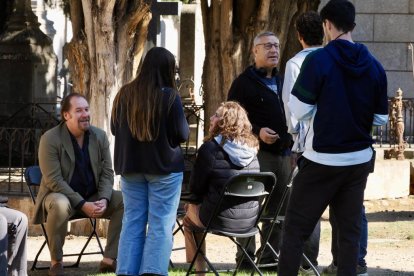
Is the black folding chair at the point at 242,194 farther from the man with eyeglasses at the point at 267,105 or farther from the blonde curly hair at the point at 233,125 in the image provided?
the man with eyeglasses at the point at 267,105

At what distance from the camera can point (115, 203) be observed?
9852 mm

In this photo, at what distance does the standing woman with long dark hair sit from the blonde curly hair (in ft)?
1.12

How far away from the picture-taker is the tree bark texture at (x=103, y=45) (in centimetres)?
1162

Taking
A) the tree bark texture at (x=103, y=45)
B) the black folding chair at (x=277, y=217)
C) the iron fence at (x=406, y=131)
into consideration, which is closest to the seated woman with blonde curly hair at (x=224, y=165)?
the black folding chair at (x=277, y=217)

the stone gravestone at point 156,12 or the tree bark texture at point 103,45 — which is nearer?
the tree bark texture at point 103,45

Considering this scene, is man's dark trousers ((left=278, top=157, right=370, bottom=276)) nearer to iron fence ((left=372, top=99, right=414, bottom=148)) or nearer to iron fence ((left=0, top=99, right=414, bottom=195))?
iron fence ((left=0, top=99, right=414, bottom=195))

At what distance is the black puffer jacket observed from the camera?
28.6 ft

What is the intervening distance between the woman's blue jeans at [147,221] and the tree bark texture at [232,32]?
4580mm

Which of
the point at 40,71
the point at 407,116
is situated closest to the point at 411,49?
the point at 407,116

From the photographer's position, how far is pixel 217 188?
344 inches

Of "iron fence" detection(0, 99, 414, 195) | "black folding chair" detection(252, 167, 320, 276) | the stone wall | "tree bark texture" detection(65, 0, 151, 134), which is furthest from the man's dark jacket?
the stone wall

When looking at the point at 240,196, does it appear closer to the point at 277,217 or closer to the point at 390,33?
the point at 277,217

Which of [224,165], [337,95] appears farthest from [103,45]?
[337,95]

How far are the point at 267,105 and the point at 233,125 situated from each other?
2.26 ft
